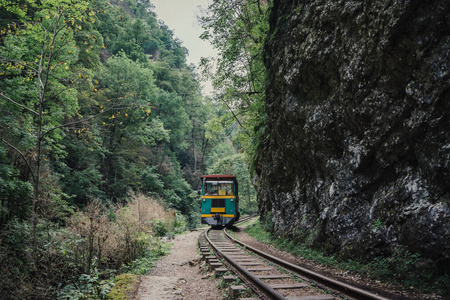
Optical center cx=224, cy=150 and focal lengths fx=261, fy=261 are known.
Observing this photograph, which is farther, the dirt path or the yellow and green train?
the yellow and green train

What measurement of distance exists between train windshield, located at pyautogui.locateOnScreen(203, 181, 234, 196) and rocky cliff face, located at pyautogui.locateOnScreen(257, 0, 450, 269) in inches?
254

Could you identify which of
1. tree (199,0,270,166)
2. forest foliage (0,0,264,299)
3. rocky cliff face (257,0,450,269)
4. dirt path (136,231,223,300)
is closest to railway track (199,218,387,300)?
dirt path (136,231,223,300)

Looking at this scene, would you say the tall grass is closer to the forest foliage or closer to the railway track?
the forest foliage

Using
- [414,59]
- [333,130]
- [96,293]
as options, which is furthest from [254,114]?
[96,293]

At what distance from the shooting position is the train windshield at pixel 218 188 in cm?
1658

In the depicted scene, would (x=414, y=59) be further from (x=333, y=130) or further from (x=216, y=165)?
(x=216, y=165)

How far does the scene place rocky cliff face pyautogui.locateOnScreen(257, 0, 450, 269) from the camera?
467 centimetres

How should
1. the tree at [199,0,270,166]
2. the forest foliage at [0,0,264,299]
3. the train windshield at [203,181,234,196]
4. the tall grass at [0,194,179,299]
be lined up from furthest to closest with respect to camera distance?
the train windshield at [203,181,234,196] < the tree at [199,0,270,166] < the forest foliage at [0,0,264,299] < the tall grass at [0,194,179,299]

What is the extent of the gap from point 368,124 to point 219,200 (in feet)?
37.6

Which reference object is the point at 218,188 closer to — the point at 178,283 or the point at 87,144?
the point at 87,144

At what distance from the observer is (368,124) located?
6.30 meters

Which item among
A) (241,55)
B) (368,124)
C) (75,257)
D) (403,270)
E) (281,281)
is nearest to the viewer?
(403,270)

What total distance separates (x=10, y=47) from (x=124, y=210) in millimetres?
7595

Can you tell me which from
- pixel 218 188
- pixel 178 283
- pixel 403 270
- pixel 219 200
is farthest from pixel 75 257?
pixel 218 188
